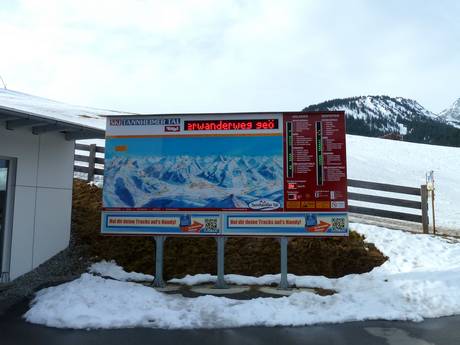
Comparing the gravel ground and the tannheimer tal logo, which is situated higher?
the tannheimer tal logo

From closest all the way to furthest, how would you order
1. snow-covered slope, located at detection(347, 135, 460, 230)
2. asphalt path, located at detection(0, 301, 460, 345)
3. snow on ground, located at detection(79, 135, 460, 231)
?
asphalt path, located at detection(0, 301, 460, 345) → snow on ground, located at detection(79, 135, 460, 231) → snow-covered slope, located at detection(347, 135, 460, 230)

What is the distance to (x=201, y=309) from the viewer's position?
7094mm

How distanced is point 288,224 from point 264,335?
2.92 metres

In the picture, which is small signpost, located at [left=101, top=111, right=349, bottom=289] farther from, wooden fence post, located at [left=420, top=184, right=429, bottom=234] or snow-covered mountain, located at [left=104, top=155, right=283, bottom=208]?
wooden fence post, located at [left=420, top=184, right=429, bottom=234]

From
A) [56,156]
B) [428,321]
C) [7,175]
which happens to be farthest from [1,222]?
[428,321]

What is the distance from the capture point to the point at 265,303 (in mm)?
7316

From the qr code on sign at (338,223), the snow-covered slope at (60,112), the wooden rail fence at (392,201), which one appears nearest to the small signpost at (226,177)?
the qr code on sign at (338,223)

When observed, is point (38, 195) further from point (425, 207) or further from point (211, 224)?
point (425, 207)

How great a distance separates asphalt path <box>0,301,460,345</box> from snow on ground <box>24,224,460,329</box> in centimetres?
21

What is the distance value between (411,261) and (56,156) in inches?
325

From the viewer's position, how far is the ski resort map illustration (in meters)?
8.62

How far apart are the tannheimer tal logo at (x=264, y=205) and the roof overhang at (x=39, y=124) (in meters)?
3.89

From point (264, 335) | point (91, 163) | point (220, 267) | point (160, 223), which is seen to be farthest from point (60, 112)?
point (264, 335)

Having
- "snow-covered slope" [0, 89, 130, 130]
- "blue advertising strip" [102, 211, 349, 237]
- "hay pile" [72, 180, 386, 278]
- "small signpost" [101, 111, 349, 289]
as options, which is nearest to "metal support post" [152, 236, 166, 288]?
"small signpost" [101, 111, 349, 289]
